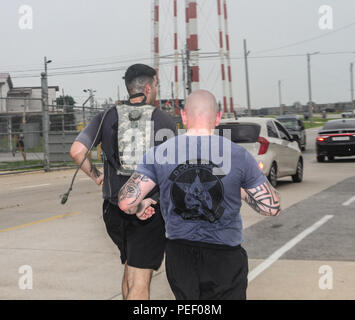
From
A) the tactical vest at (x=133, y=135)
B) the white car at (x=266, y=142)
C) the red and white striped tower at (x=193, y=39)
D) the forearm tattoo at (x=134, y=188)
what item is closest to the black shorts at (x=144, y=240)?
the tactical vest at (x=133, y=135)

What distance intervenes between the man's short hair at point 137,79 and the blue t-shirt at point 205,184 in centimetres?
121

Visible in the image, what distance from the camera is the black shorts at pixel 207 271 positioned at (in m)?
3.11

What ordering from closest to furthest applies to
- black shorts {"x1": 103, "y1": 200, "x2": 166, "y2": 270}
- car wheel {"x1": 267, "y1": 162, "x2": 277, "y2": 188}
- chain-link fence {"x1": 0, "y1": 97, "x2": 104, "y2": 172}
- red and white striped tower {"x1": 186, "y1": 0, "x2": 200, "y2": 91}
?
black shorts {"x1": 103, "y1": 200, "x2": 166, "y2": 270}
car wheel {"x1": 267, "y1": 162, "x2": 277, "y2": 188}
chain-link fence {"x1": 0, "y1": 97, "x2": 104, "y2": 172}
red and white striped tower {"x1": 186, "y1": 0, "x2": 200, "y2": 91}

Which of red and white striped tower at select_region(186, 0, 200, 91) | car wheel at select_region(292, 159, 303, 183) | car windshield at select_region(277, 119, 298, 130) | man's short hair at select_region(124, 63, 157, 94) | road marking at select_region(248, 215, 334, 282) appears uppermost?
red and white striped tower at select_region(186, 0, 200, 91)

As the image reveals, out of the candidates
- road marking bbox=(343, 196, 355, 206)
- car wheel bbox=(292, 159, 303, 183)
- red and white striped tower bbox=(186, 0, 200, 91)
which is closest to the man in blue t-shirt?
road marking bbox=(343, 196, 355, 206)

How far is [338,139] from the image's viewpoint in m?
23.5

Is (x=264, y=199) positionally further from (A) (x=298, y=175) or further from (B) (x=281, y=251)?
(A) (x=298, y=175)

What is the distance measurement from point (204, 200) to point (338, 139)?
69.8ft

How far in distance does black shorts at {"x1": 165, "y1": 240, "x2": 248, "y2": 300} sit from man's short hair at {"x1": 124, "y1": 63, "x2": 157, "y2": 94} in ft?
4.74

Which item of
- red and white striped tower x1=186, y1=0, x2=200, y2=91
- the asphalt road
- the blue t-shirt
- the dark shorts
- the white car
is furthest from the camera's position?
red and white striped tower x1=186, y1=0, x2=200, y2=91

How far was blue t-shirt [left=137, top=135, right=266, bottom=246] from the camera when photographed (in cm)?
306

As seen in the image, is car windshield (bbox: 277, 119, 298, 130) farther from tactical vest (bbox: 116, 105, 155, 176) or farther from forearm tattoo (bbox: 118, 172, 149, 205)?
forearm tattoo (bbox: 118, 172, 149, 205)

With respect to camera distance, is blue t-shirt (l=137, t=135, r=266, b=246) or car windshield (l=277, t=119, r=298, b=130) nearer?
blue t-shirt (l=137, t=135, r=266, b=246)

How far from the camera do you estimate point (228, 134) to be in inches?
145
